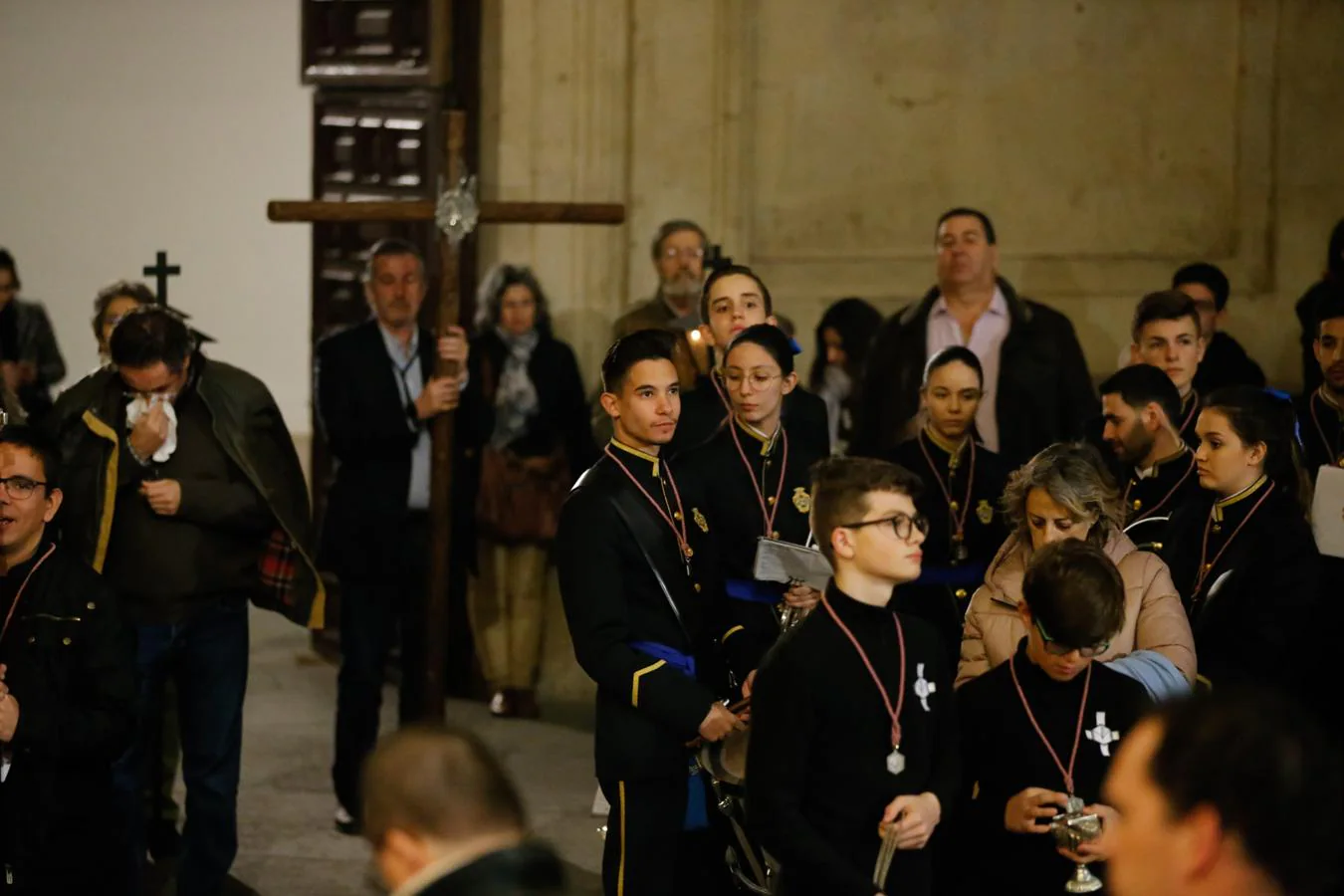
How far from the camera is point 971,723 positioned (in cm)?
416

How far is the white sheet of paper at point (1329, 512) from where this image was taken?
5238mm

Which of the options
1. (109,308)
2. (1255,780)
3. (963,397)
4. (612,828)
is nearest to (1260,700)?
(1255,780)

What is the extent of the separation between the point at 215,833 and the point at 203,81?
7981 mm

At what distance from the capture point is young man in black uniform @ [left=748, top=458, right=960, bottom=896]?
12.4ft

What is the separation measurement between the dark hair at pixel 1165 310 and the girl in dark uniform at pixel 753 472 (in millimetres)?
1311

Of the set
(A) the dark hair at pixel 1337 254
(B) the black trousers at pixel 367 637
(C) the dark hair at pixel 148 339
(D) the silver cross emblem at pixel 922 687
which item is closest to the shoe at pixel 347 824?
(B) the black trousers at pixel 367 637

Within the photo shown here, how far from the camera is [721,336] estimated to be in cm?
586

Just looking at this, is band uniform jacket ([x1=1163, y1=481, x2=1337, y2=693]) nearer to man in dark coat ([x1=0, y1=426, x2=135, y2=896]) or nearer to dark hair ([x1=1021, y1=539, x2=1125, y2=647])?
dark hair ([x1=1021, y1=539, x2=1125, y2=647])

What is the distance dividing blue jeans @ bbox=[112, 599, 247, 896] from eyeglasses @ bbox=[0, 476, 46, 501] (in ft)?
2.72

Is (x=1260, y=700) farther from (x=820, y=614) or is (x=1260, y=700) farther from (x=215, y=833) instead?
(x=215, y=833)

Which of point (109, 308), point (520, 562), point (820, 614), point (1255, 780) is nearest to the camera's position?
point (1255, 780)

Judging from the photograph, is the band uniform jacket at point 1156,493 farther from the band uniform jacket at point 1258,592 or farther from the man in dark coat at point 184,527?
the man in dark coat at point 184,527

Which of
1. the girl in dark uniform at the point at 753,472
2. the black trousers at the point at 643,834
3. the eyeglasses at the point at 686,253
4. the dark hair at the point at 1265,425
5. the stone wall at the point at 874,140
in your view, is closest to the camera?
the black trousers at the point at 643,834

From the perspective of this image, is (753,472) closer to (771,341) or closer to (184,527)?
(771,341)
